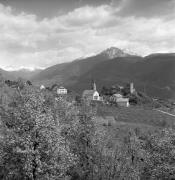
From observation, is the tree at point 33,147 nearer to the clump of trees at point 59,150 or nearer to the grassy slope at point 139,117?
the clump of trees at point 59,150

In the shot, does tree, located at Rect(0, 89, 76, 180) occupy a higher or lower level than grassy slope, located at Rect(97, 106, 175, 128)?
higher

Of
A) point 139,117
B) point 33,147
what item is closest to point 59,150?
point 33,147

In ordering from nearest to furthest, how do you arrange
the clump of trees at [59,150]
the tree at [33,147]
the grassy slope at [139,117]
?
the tree at [33,147], the clump of trees at [59,150], the grassy slope at [139,117]

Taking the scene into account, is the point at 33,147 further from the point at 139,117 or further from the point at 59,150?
the point at 139,117

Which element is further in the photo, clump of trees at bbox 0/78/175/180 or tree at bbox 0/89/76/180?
clump of trees at bbox 0/78/175/180

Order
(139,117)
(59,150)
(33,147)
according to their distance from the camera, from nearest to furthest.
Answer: (33,147)
(59,150)
(139,117)

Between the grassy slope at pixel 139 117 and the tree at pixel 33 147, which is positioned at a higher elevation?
the tree at pixel 33 147

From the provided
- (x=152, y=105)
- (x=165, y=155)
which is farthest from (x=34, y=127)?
(x=152, y=105)

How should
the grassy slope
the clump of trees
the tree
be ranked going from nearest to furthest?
the tree, the clump of trees, the grassy slope

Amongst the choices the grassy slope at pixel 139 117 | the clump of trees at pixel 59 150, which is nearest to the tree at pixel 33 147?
the clump of trees at pixel 59 150

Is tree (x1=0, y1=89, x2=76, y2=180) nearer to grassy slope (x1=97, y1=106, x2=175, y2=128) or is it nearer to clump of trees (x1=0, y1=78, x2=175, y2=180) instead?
clump of trees (x1=0, y1=78, x2=175, y2=180)

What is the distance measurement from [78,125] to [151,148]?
10.7 metres

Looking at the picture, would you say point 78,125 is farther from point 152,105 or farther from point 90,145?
point 152,105

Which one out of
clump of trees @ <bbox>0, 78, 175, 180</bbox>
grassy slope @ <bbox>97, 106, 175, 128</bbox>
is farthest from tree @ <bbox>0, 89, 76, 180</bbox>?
grassy slope @ <bbox>97, 106, 175, 128</bbox>
